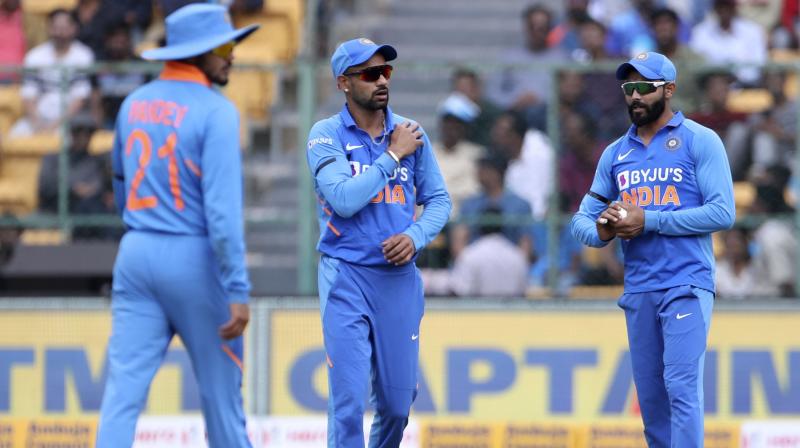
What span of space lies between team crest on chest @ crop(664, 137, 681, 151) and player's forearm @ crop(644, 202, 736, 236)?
34 cm

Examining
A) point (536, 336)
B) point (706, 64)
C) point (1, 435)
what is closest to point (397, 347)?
point (536, 336)

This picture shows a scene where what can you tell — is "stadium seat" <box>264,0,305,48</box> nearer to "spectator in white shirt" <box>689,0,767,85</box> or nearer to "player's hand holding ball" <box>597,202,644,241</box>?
"spectator in white shirt" <box>689,0,767,85</box>

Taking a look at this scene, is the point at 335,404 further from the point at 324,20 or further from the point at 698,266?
the point at 324,20

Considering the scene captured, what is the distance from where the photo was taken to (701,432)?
24.5 ft

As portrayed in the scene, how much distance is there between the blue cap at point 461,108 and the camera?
11914 millimetres

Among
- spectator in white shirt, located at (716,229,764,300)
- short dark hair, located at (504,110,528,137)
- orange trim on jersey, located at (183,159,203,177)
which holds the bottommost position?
spectator in white shirt, located at (716,229,764,300)

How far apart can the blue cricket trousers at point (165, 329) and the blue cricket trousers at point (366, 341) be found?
1.71 feet

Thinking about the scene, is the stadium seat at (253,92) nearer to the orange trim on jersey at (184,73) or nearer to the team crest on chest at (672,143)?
the orange trim on jersey at (184,73)

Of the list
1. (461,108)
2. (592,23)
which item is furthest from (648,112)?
(592,23)

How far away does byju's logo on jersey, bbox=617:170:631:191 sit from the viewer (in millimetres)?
7766

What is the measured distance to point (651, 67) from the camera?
7.63 m

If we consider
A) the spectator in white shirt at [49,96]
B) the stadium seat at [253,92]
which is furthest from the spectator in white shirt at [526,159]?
the spectator in white shirt at [49,96]

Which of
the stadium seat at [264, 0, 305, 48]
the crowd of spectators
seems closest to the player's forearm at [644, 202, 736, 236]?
the crowd of spectators

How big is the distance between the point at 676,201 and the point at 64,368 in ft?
16.8
